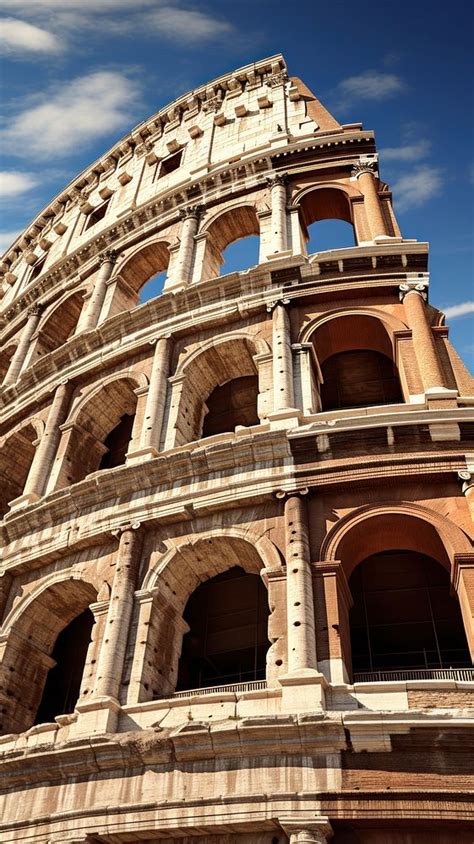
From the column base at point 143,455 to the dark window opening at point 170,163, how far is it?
39.8 ft

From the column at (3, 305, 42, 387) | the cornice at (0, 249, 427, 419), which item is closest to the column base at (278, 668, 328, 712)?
the cornice at (0, 249, 427, 419)

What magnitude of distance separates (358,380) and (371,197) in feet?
15.4

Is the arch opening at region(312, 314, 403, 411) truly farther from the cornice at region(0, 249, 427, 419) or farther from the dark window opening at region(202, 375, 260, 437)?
the dark window opening at region(202, 375, 260, 437)

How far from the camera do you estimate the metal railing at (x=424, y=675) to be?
8695 mm

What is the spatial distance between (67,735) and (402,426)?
639 centimetres

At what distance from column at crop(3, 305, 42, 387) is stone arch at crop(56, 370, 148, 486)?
371cm

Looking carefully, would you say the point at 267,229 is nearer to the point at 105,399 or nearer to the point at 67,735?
the point at 105,399

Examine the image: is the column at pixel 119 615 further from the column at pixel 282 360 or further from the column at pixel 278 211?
the column at pixel 278 211

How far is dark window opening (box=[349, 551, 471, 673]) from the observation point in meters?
10.7

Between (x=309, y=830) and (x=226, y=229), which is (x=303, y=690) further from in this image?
(x=226, y=229)

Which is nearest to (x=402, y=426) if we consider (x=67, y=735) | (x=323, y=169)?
(x=67, y=735)

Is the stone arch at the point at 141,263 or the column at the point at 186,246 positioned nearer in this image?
the column at the point at 186,246

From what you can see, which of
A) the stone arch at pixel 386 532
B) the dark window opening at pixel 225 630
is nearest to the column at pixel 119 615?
the dark window opening at pixel 225 630

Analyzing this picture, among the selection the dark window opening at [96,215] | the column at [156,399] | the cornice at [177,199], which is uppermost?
the dark window opening at [96,215]
